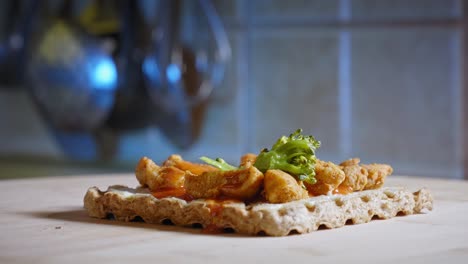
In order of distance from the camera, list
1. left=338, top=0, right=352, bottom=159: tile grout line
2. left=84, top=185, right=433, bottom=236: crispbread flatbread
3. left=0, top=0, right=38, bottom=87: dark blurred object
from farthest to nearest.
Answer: left=0, top=0, right=38, bottom=87: dark blurred object < left=338, top=0, right=352, bottom=159: tile grout line < left=84, top=185, right=433, bottom=236: crispbread flatbread

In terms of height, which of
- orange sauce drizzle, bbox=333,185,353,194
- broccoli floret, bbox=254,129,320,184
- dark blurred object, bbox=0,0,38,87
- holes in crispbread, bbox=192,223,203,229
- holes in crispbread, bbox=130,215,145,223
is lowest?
holes in crispbread, bbox=192,223,203,229

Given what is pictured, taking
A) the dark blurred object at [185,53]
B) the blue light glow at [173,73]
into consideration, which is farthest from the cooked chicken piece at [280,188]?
the blue light glow at [173,73]

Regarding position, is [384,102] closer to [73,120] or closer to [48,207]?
[73,120]

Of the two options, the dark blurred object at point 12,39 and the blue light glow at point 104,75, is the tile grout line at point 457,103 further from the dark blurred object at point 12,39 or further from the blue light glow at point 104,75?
the dark blurred object at point 12,39

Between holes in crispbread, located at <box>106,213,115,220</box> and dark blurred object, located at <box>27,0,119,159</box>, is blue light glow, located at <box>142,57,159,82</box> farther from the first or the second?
holes in crispbread, located at <box>106,213,115,220</box>

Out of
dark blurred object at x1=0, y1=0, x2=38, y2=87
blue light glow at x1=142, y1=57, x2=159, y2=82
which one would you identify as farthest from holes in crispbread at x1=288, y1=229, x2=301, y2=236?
dark blurred object at x1=0, y1=0, x2=38, y2=87

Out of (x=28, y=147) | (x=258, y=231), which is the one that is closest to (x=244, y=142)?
(x=28, y=147)

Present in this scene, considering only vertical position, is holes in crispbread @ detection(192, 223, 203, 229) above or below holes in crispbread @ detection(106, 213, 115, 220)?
below

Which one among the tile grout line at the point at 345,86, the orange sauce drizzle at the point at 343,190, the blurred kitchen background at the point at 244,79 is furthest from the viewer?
the tile grout line at the point at 345,86
